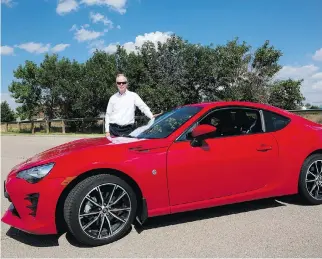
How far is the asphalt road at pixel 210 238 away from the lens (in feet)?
10.9

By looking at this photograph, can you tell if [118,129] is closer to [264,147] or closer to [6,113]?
[264,147]

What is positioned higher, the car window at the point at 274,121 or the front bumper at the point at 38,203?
the car window at the point at 274,121

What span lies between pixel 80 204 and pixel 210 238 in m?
1.33

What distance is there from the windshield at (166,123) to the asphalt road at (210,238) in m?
1.03

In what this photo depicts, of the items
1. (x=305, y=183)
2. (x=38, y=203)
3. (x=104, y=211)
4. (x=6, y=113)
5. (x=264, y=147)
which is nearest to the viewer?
(x=38, y=203)

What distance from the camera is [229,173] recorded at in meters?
4.04

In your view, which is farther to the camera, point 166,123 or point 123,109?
point 123,109

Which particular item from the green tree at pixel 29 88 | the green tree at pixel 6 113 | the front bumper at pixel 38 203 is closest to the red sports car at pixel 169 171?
the front bumper at pixel 38 203

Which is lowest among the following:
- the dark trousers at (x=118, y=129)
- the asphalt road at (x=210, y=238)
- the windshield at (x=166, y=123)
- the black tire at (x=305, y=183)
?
the asphalt road at (x=210, y=238)

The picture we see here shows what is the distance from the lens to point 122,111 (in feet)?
19.0

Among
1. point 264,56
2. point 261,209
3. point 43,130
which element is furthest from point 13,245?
point 43,130

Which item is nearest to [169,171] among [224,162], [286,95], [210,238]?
[224,162]

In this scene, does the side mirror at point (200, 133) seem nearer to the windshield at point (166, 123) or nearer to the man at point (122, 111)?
the windshield at point (166, 123)

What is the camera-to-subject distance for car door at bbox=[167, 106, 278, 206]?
381cm
